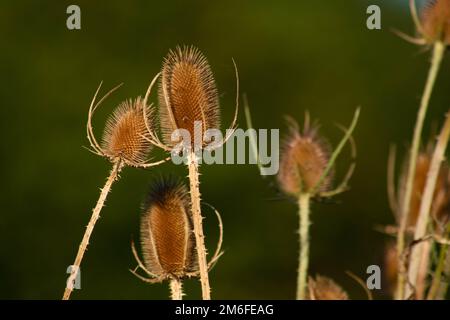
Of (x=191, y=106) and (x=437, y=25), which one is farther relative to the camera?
(x=437, y=25)

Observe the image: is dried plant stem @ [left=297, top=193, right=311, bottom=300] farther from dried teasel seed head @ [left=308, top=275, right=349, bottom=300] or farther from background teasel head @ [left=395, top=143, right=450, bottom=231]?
background teasel head @ [left=395, top=143, right=450, bottom=231]

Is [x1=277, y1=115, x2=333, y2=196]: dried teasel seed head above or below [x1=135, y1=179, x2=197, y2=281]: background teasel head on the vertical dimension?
above

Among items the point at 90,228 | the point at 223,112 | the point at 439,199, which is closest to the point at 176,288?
the point at 90,228

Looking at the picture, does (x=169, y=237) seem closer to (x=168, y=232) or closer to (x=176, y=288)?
(x=168, y=232)

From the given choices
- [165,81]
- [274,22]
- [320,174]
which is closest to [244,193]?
[274,22]

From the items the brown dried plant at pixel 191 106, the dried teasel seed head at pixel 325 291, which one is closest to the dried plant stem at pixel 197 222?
the brown dried plant at pixel 191 106

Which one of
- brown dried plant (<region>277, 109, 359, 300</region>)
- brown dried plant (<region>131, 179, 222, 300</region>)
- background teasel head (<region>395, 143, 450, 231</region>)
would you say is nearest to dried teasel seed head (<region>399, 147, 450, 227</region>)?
background teasel head (<region>395, 143, 450, 231</region>)

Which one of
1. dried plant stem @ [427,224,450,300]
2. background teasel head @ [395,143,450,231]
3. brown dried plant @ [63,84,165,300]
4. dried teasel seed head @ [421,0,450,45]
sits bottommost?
dried plant stem @ [427,224,450,300]
